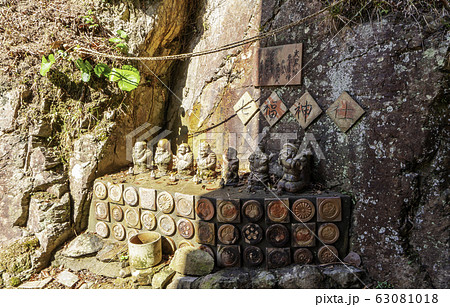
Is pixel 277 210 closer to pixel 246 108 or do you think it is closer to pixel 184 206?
pixel 184 206

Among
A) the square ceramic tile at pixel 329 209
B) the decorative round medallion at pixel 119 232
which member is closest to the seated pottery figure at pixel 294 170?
the square ceramic tile at pixel 329 209

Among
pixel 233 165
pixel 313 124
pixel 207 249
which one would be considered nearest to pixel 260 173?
pixel 233 165

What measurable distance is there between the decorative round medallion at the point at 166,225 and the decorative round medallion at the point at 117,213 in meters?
0.73

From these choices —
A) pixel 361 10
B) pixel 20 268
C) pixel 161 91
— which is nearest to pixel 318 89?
pixel 361 10

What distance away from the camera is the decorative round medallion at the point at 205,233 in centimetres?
346

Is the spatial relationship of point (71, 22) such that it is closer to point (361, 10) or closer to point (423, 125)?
point (361, 10)

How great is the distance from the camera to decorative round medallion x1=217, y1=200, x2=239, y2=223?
332cm

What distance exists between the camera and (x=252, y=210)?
329 centimetres

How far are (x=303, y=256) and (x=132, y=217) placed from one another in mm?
2474

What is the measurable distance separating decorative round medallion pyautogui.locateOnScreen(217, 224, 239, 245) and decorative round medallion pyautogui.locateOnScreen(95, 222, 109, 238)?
2.01 meters

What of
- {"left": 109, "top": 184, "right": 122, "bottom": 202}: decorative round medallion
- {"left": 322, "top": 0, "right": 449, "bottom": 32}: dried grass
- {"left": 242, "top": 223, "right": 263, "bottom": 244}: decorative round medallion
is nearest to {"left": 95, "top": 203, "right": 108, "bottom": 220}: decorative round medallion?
{"left": 109, "top": 184, "right": 122, "bottom": 202}: decorative round medallion

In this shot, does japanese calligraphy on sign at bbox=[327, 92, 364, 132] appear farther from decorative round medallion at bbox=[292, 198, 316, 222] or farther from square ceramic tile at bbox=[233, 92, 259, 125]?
square ceramic tile at bbox=[233, 92, 259, 125]

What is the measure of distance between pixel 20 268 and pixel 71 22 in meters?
3.87

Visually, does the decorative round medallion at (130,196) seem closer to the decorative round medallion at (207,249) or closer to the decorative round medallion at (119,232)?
the decorative round medallion at (119,232)
